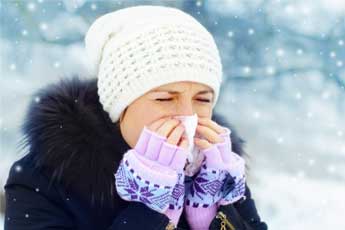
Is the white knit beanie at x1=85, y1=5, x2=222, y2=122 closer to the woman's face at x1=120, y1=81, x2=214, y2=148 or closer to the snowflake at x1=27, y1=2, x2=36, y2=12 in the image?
the woman's face at x1=120, y1=81, x2=214, y2=148

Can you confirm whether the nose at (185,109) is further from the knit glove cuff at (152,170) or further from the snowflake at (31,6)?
the snowflake at (31,6)

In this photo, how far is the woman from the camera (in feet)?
2.84

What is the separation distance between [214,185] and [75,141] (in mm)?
237

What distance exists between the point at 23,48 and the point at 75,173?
0.58m

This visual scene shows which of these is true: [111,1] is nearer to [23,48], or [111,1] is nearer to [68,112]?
[23,48]

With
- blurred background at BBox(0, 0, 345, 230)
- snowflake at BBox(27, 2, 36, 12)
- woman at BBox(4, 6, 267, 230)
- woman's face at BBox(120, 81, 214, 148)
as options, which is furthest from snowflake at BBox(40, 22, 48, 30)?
woman's face at BBox(120, 81, 214, 148)

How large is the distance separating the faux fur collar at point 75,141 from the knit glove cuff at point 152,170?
8 centimetres

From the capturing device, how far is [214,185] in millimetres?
938

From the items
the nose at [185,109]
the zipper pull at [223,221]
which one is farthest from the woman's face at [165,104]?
the zipper pull at [223,221]

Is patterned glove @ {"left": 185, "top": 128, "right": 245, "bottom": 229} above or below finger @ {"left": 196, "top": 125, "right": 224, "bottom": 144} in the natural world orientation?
below

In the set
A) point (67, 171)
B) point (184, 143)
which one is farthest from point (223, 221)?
point (67, 171)

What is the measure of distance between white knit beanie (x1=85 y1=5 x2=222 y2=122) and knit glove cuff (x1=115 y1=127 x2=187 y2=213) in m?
0.08

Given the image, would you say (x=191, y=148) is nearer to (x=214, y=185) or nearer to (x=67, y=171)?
(x=214, y=185)

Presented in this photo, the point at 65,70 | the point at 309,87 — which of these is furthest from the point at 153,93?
the point at 309,87
